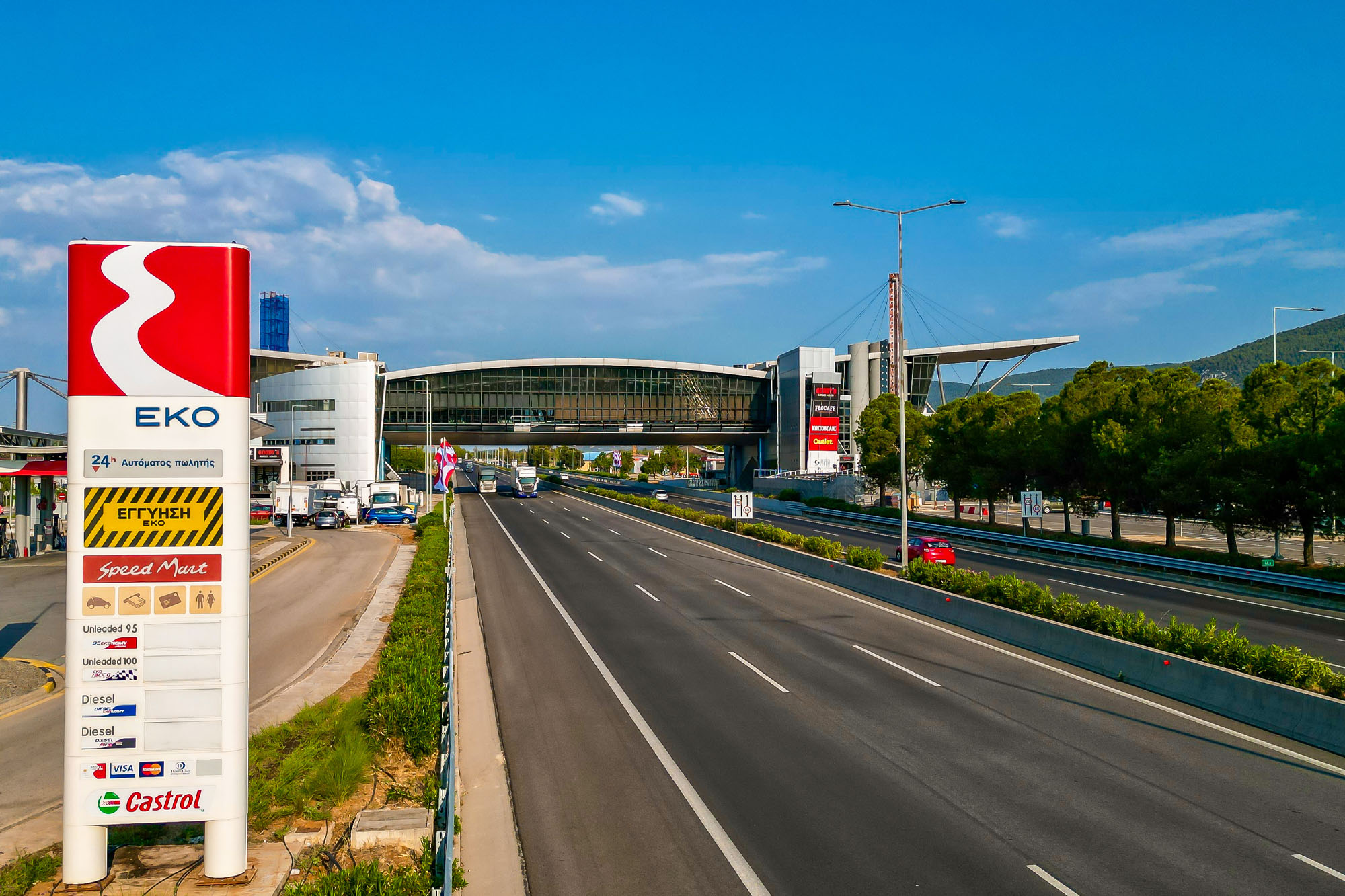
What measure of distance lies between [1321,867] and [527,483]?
8044 cm

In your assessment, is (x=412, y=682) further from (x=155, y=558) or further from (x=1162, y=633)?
(x=1162, y=633)

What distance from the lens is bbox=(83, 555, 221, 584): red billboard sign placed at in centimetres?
772

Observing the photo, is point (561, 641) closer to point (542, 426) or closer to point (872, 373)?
point (542, 426)

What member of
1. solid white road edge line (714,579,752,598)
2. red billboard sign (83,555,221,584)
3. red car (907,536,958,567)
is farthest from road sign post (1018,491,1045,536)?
red billboard sign (83,555,221,584)

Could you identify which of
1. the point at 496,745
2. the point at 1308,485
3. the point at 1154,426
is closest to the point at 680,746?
the point at 496,745

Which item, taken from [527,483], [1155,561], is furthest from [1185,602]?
[527,483]

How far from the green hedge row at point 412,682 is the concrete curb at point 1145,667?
12873 mm

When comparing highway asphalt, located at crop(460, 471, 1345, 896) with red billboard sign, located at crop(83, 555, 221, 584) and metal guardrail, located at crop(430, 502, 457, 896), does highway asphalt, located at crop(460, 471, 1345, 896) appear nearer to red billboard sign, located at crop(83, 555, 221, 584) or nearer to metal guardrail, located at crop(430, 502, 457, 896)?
metal guardrail, located at crop(430, 502, 457, 896)

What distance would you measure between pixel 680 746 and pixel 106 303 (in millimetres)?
9078

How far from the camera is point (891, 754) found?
456 inches

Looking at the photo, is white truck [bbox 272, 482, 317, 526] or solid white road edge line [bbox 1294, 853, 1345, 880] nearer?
solid white road edge line [bbox 1294, 853, 1345, 880]

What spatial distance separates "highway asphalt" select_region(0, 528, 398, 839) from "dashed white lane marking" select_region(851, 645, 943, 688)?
480 inches

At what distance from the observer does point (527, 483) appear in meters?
85.7

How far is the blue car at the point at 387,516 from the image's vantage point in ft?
192
